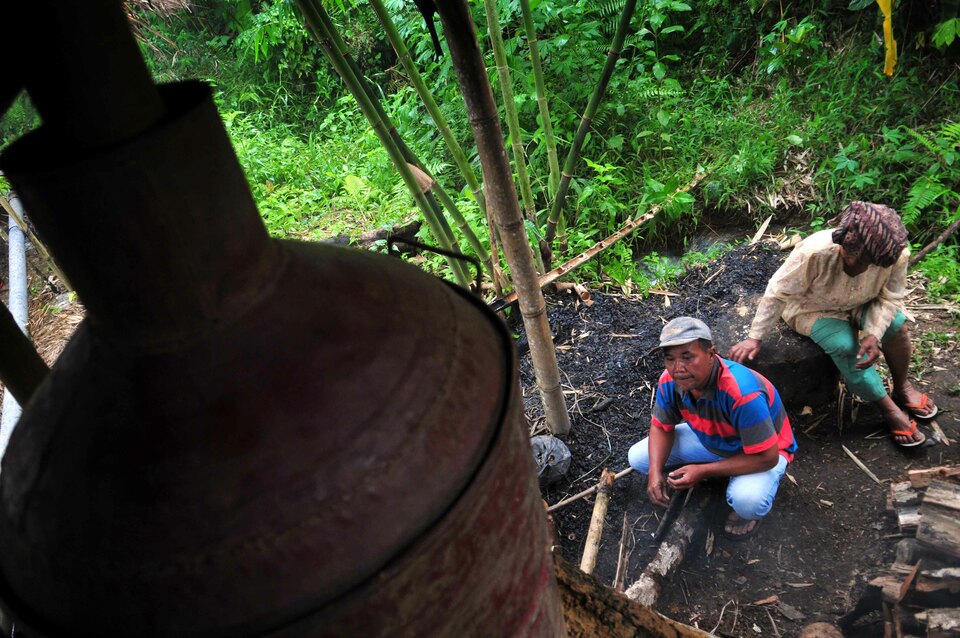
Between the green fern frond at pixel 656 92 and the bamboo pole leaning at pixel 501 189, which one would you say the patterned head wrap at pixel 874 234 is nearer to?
the bamboo pole leaning at pixel 501 189

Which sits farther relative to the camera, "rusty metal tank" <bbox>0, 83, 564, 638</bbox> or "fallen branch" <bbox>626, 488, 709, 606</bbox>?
"fallen branch" <bbox>626, 488, 709, 606</bbox>

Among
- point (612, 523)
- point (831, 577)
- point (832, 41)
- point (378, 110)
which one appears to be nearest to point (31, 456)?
point (378, 110)

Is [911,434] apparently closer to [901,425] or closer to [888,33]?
[901,425]

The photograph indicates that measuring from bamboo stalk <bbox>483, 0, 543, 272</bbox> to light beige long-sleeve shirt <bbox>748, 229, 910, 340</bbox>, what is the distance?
1825 millimetres

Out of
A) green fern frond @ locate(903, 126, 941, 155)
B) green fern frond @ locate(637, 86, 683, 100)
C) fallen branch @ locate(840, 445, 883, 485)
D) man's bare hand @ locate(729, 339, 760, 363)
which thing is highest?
green fern frond @ locate(637, 86, 683, 100)

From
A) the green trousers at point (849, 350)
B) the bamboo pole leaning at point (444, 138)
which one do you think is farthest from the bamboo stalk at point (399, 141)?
the green trousers at point (849, 350)

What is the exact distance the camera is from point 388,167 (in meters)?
7.13

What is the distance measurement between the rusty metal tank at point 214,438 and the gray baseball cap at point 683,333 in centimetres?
198

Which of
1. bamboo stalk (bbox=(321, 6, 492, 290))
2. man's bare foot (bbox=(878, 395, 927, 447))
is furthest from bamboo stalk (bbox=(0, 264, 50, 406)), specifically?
man's bare foot (bbox=(878, 395, 927, 447))

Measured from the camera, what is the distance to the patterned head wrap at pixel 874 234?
3.34 meters

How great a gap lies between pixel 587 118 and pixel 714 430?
92.4 inches

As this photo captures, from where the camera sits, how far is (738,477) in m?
3.47

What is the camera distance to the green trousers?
391 cm

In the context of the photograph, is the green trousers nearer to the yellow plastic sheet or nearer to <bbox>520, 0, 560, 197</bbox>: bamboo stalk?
the yellow plastic sheet
